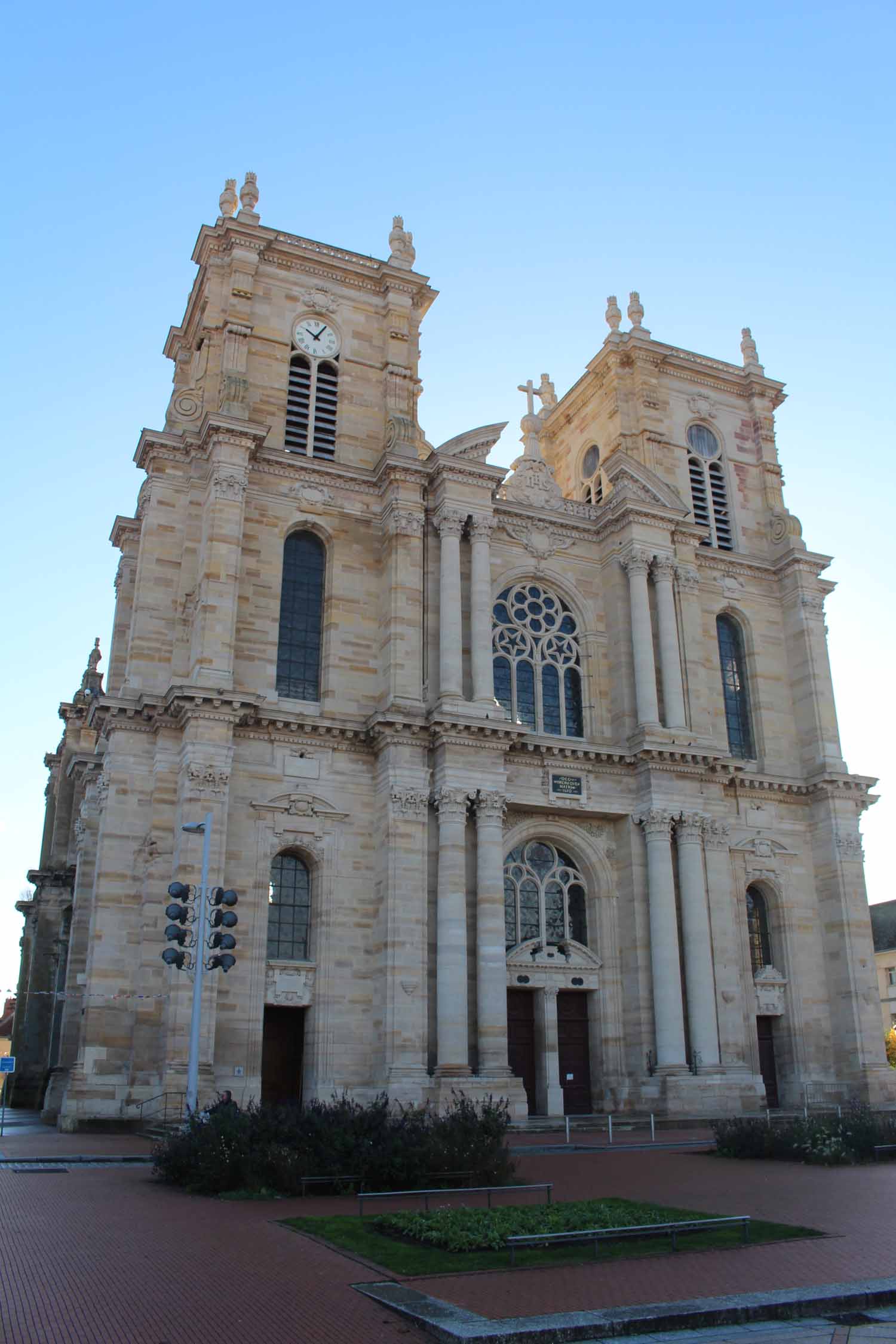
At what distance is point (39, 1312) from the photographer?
28.2ft

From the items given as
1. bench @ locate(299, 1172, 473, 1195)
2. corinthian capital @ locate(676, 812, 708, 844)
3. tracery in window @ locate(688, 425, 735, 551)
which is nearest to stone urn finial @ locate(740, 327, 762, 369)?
tracery in window @ locate(688, 425, 735, 551)

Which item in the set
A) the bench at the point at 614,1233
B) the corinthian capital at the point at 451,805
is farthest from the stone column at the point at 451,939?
the bench at the point at 614,1233

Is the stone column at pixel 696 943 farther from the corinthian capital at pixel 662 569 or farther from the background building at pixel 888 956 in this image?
the background building at pixel 888 956

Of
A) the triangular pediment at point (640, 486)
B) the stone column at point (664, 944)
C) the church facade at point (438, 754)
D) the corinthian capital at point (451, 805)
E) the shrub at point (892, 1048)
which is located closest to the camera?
the church facade at point (438, 754)

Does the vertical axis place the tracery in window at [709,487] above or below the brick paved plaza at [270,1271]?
above

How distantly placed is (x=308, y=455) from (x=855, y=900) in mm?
21502

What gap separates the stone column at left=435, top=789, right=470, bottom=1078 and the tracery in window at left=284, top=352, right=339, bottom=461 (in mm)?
11705

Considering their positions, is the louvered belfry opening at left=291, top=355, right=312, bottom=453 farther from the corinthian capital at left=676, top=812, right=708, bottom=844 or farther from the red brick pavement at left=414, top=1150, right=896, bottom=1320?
the red brick pavement at left=414, top=1150, right=896, bottom=1320

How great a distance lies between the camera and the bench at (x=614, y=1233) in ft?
36.2

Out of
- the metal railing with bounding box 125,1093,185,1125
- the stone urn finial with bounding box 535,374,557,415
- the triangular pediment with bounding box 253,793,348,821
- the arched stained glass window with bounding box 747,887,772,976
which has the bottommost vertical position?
the metal railing with bounding box 125,1093,185,1125

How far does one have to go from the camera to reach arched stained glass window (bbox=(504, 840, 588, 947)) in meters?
31.8

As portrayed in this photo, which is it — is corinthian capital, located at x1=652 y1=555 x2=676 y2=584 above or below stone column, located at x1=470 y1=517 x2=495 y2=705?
above

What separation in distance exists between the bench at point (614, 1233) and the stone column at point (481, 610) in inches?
761

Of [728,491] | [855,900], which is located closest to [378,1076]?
[855,900]
